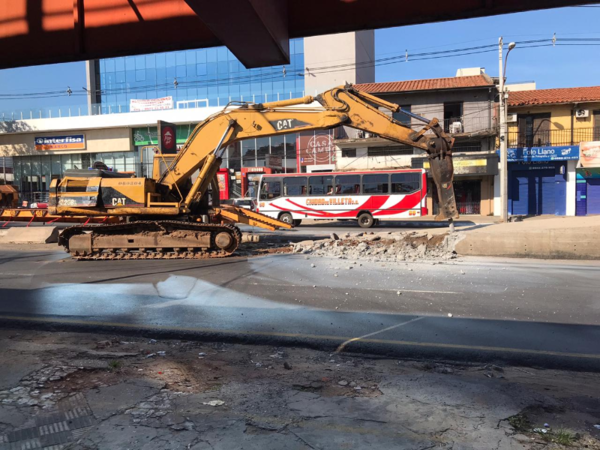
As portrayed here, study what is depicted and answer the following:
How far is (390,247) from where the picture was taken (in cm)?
1349

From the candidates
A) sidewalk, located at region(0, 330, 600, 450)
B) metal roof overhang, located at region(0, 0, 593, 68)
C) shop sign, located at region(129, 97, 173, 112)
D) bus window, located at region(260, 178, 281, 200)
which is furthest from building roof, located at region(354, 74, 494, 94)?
sidewalk, located at region(0, 330, 600, 450)

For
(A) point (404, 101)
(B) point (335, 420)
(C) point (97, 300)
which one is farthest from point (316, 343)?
(A) point (404, 101)

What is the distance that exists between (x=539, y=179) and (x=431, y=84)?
9898 mm

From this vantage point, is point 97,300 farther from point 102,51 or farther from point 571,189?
point 571,189

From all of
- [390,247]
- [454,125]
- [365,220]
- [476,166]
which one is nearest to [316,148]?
[454,125]

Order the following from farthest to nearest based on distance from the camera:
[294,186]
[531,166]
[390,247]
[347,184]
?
[531,166]
[294,186]
[347,184]
[390,247]

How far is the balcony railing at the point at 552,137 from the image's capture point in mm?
30500

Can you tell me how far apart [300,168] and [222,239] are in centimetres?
2387

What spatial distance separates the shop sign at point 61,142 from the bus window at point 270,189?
2196cm

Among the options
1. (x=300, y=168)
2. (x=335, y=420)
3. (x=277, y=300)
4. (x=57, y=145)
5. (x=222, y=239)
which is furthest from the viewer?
(x=57, y=145)

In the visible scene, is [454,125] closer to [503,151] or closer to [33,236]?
[503,151]

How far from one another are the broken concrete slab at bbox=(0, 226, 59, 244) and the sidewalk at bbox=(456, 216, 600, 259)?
1428 cm

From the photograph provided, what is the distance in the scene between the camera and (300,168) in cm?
3647

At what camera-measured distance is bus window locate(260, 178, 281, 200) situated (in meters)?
26.4
